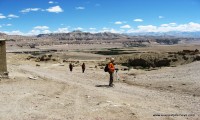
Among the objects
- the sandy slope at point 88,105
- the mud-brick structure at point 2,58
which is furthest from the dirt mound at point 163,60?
the sandy slope at point 88,105

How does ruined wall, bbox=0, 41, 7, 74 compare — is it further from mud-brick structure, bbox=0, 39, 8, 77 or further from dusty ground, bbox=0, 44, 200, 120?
dusty ground, bbox=0, 44, 200, 120

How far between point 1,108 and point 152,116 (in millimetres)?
5846

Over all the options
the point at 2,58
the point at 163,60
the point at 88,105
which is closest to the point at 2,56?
the point at 2,58

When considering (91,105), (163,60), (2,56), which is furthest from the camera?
(163,60)

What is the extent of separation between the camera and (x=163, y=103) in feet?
49.1

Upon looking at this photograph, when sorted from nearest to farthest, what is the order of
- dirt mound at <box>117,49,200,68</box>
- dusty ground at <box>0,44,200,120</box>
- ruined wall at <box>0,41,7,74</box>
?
dusty ground at <box>0,44,200,120</box>
ruined wall at <box>0,41,7,74</box>
dirt mound at <box>117,49,200,68</box>

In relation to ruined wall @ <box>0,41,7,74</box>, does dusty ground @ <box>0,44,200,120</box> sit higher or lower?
lower

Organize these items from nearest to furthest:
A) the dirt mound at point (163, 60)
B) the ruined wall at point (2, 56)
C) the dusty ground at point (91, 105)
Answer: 1. the dusty ground at point (91, 105)
2. the ruined wall at point (2, 56)
3. the dirt mound at point (163, 60)

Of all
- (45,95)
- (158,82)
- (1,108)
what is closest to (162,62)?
(158,82)

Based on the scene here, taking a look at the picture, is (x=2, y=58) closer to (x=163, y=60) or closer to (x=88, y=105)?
(x=88, y=105)

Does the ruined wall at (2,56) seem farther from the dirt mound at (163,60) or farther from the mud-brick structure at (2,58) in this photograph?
the dirt mound at (163,60)

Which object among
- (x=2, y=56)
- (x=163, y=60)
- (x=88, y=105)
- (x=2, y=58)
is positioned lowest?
(x=88, y=105)

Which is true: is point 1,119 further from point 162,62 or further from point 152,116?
point 162,62

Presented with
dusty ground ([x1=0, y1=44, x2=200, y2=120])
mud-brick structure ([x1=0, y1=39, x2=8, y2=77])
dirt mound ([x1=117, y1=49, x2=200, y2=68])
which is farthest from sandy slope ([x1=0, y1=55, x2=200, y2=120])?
dirt mound ([x1=117, y1=49, x2=200, y2=68])
